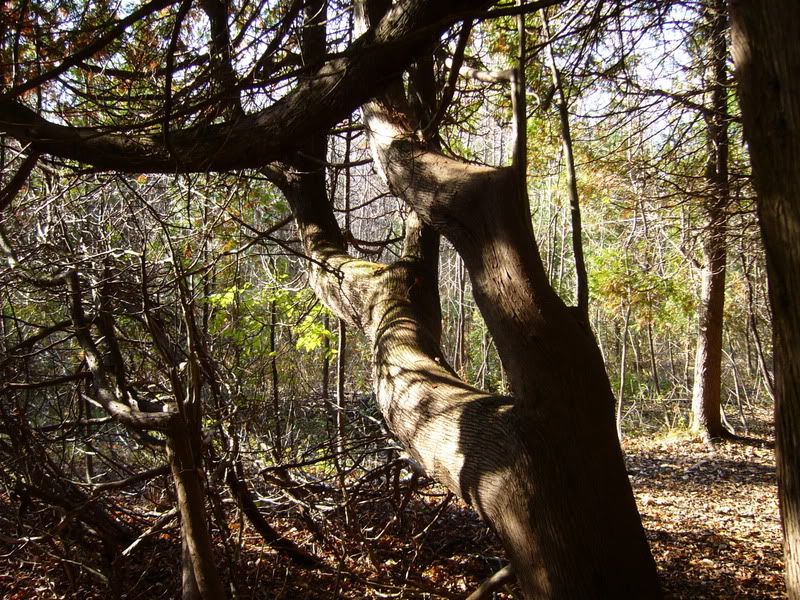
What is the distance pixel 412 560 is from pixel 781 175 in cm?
271

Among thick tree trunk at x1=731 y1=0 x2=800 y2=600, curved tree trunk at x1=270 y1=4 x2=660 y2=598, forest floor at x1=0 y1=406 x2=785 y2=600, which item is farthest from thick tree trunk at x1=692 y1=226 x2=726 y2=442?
thick tree trunk at x1=731 y1=0 x2=800 y2=600

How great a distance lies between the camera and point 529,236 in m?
2.34

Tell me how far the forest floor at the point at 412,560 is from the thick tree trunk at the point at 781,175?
1714 mm

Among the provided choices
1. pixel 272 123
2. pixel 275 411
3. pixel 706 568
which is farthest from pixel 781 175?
pixel 275 411

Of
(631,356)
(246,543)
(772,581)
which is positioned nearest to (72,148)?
(246,543)

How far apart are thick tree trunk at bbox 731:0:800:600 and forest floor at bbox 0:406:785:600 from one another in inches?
67.5

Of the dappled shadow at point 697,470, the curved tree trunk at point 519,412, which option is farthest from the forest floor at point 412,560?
the dappled shadow at point 697,470

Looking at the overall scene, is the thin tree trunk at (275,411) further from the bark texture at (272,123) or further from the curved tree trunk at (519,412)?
the bark texture at (272,123)

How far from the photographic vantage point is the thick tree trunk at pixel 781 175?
1.32m

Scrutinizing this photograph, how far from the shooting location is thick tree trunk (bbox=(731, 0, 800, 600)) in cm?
132

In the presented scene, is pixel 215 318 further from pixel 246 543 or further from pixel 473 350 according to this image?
pixel 473 350

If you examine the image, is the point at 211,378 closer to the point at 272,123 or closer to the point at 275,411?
the point at 272,123

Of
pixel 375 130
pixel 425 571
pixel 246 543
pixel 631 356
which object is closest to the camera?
pixel 375 130

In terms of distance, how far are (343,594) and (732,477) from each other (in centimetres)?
575
